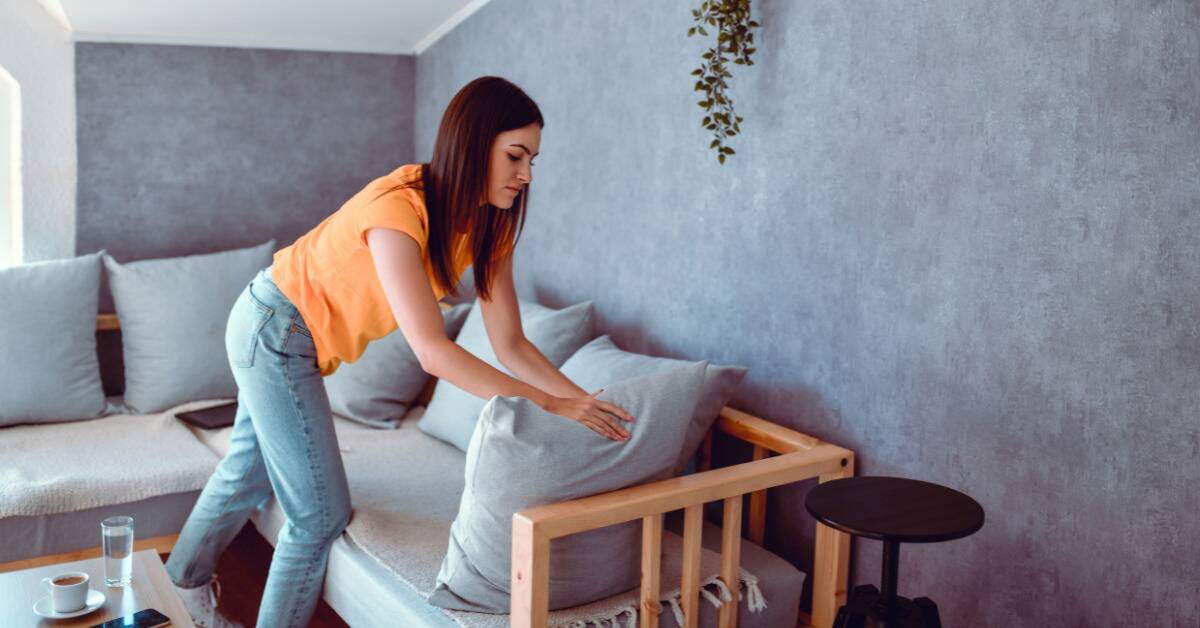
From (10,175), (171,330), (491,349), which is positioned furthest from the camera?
(10,175)

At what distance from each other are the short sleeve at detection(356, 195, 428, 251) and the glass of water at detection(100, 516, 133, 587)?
0.67 meters

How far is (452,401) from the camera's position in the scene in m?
2.81

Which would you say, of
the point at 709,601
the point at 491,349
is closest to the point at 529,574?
the point at 709,601

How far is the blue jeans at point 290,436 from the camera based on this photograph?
2.08m

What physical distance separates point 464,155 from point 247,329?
0.60m

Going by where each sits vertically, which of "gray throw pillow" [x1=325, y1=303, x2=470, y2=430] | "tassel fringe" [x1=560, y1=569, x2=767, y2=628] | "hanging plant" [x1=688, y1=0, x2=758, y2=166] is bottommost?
"tassel fringe" [x1=560, y1=569, x2=767, y2=628]

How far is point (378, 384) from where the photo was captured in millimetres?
3045

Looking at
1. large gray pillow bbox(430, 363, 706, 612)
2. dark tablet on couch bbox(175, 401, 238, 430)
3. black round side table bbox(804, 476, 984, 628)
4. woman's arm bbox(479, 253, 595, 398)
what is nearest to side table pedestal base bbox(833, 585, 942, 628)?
black round side table bbox(804, 476, 984, 628)

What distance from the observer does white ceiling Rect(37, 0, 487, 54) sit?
126 inches

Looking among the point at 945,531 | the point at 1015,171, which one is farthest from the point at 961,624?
the point at 1015,171

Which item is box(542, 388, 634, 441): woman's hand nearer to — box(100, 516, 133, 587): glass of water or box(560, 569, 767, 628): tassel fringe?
box(560, 569, 767, 628): tassel fringe

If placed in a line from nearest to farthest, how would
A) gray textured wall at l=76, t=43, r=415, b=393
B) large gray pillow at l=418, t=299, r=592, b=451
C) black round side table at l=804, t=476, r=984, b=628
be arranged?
black round side table at l=804, t=476, r=984, b=628, large gray pillow at l=418, t=299, r=592, b=451, gray textured wall at l=76, t=43, r=415, b=393

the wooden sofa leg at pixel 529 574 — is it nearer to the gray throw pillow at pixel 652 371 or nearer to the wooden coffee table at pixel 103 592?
the gray throw pillow at pixel 652 371

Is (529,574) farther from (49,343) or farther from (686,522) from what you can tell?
(49,343)
